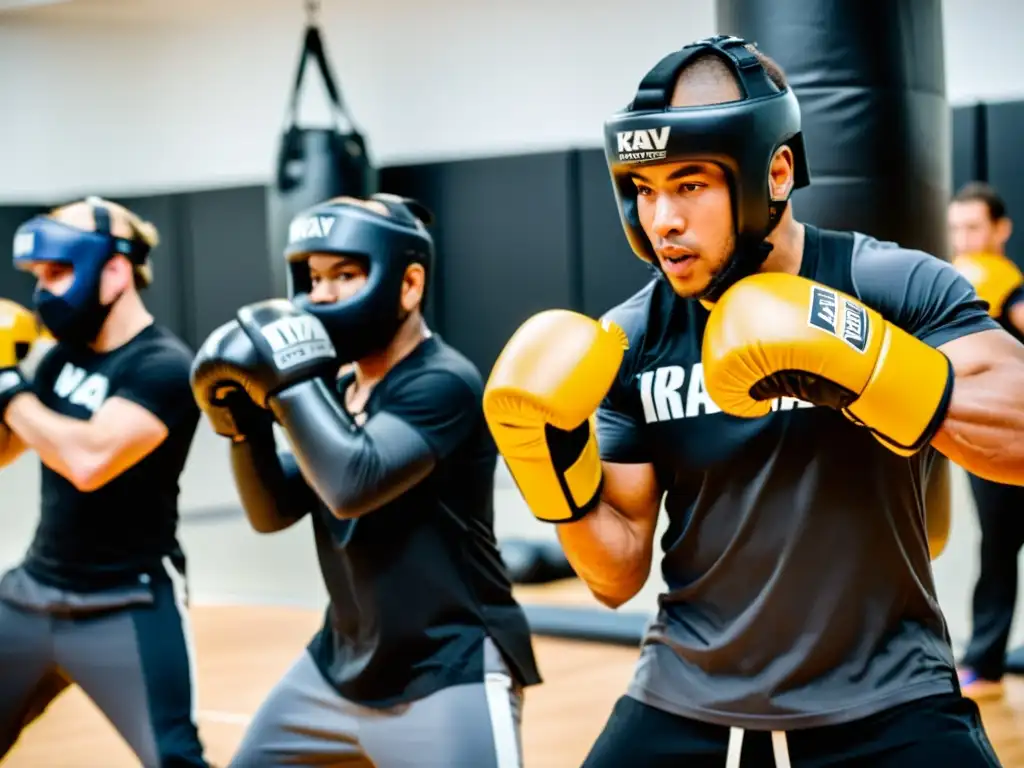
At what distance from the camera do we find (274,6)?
30.9ft

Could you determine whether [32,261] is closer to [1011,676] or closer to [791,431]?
[791,431]

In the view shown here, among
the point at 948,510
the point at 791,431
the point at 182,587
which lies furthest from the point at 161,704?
the point at 948,510

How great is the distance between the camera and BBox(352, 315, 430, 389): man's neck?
2.45 m

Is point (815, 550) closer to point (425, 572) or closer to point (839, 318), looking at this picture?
point (839, 318)

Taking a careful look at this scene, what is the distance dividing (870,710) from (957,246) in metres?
3.12

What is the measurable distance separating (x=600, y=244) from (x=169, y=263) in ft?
12.5

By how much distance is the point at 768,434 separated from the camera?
173cm

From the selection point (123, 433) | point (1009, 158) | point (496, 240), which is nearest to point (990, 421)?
point (123, 433)

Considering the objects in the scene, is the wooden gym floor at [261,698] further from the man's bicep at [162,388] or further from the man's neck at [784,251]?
the man's neck at [784,251]

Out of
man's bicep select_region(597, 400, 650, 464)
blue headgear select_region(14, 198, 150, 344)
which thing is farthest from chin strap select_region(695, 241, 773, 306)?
blue headgear select_region(14, 198, 150, 344)

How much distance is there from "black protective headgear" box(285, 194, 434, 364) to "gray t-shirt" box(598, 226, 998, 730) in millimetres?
766

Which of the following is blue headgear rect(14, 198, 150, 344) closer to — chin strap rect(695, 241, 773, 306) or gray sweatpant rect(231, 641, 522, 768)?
gray sweatpant rect(231, 641, 522, 768)

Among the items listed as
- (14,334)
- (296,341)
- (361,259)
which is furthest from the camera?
(14,334)

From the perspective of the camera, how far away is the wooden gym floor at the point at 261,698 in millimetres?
3775
